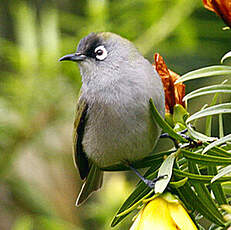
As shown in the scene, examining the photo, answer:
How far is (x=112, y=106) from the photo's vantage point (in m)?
2.39

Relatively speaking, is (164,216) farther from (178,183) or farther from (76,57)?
(76,57)

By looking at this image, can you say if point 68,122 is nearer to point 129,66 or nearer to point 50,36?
point 50,36

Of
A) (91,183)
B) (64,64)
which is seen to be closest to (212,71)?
(91,183)

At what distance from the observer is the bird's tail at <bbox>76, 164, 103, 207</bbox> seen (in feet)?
8.87

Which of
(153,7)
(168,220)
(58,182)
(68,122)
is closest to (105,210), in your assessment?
(68,122)

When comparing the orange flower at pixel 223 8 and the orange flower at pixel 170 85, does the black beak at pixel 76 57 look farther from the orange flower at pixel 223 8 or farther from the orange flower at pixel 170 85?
the orange flower at pixel 223 8

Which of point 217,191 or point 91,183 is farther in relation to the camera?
point 91,183

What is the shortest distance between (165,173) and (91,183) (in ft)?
4.19

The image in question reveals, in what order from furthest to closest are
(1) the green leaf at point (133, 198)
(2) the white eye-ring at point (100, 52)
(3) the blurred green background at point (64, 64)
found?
(3) the blurred green background at point (64, 64) < (2) the white eye-ring at point (100, 52) < (1) the green leaf at point (133, 198)

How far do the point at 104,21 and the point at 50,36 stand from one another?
0.44 meters

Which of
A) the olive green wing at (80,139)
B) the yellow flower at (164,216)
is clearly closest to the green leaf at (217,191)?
the yellow flower at (164,216)

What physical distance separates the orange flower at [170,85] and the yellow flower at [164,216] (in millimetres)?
455

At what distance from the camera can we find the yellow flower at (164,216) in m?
1.41

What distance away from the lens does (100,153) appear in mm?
2518
